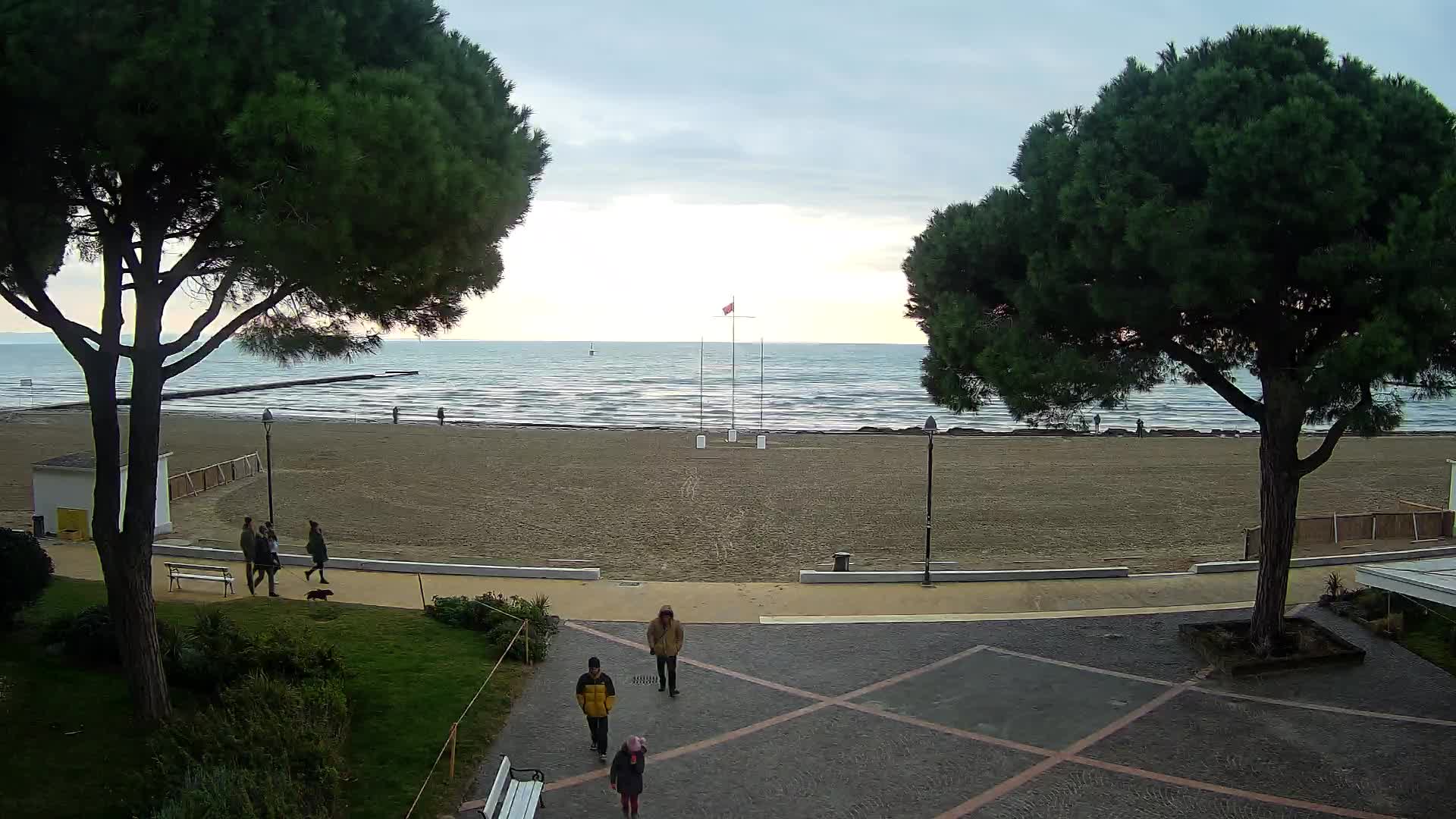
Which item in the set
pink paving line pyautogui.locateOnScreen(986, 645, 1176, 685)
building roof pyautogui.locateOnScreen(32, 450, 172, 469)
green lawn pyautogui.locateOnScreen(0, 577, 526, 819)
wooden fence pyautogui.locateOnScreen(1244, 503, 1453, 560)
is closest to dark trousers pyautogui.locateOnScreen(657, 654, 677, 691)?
green lawn pyautogui.locateOnScreen(0, 577, 526, 819)

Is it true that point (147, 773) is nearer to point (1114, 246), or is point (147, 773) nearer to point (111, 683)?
point (111, 683)

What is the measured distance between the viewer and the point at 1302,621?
13.5 meters

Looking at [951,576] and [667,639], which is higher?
[667,639]

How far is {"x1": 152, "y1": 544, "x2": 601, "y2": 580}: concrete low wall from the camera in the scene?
56.6ft

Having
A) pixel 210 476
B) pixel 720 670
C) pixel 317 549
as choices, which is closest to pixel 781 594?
pixel 720 670

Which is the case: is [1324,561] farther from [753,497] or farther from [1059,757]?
[753,497]

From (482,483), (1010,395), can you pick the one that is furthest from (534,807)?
(482,483)

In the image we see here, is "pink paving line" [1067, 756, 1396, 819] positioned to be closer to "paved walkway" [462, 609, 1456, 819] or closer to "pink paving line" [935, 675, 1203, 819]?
"paved walkway" [462, 609, 1456, 819]

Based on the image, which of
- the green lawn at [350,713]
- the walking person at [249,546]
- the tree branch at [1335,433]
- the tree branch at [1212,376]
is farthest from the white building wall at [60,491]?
the tree branch at [1335,433]

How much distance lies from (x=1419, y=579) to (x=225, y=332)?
1402 cm

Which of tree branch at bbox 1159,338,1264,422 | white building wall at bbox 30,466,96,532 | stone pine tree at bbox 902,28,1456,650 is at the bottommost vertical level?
white building wall at bbox 30,466,96,532

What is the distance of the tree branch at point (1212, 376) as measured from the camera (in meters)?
12.3

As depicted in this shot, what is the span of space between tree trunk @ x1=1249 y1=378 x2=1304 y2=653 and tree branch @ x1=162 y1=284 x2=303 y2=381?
11806mm

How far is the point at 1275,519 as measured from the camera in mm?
12805
